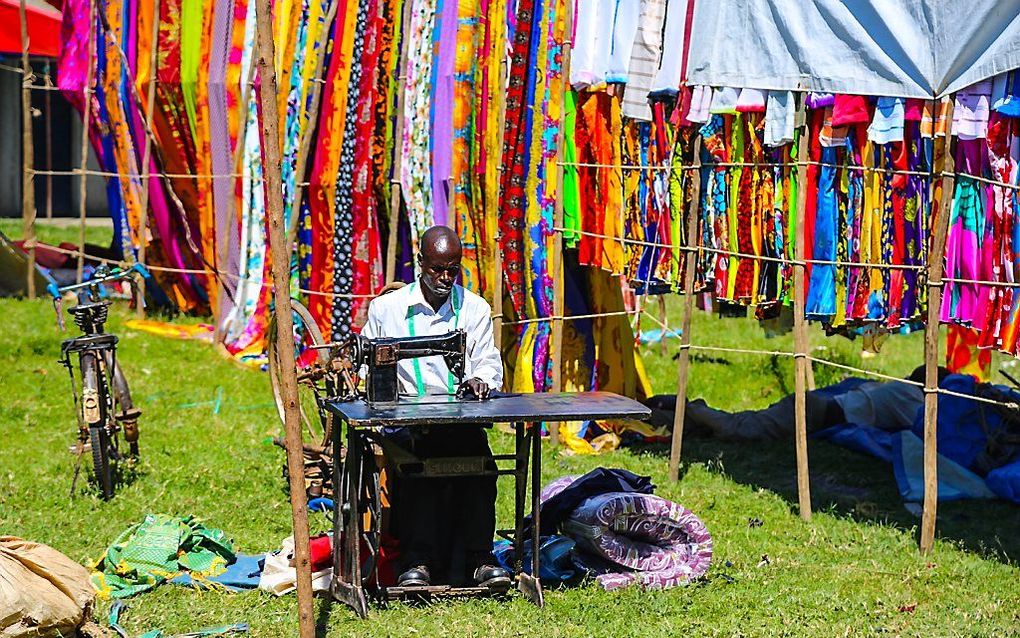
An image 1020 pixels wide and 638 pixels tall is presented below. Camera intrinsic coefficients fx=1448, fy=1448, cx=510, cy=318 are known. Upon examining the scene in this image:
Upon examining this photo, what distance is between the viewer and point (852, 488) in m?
8.49

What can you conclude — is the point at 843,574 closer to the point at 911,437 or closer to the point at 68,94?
the point at 911,437

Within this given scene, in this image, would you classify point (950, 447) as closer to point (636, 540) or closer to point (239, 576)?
point (636, 540)

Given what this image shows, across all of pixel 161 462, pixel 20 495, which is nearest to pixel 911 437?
pixel 161 462

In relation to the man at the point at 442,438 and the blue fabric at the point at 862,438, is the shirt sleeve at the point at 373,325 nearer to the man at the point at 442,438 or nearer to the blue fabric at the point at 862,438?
the man at the point at 442,438

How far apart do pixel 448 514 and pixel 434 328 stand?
2.71 ft

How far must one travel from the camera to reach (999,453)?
842cm

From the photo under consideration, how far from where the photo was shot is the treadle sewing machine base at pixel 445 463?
5734 millimetres

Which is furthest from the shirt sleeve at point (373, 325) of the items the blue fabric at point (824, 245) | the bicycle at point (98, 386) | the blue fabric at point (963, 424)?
the blue fabric at point (963, 424)

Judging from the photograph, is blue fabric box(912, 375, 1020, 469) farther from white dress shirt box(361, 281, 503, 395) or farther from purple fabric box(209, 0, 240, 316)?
purple fabric box(209, 0, 240, 316)

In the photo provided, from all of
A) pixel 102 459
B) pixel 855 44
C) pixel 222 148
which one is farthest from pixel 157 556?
pixel 222 148

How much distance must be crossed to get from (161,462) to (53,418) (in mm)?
1351

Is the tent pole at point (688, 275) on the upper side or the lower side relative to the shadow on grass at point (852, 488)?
upper

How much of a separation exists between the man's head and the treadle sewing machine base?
50 centimetres

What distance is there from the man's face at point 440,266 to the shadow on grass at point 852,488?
8.83 ft
